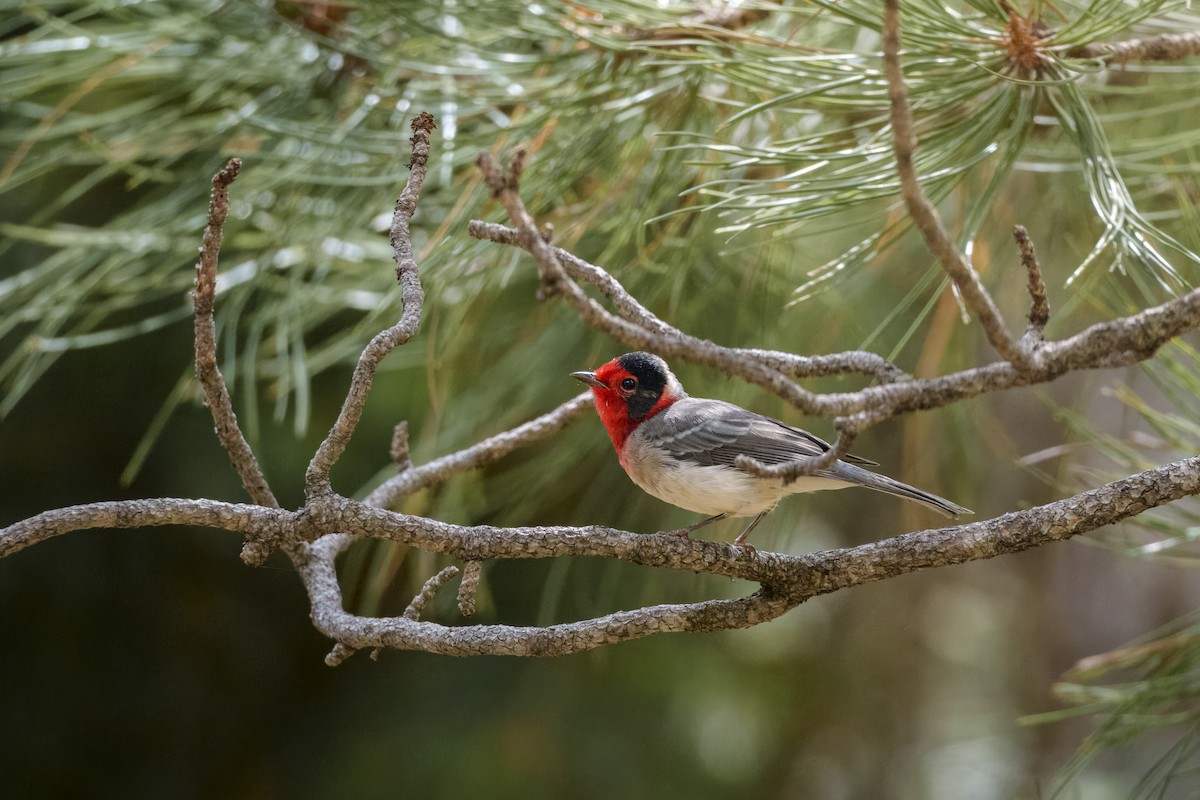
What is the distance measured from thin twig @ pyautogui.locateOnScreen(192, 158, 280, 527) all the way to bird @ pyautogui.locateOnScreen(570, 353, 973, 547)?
2.00ft

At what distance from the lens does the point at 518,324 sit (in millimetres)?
2256

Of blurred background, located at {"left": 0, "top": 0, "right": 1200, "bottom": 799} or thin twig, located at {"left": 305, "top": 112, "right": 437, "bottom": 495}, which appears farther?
blurred background, located at {"left": 0, "top": 0, "right": 1200, "bottom": 799}

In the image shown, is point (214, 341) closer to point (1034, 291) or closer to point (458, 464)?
point (458, 464)

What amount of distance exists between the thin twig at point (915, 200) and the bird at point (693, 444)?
73 cm

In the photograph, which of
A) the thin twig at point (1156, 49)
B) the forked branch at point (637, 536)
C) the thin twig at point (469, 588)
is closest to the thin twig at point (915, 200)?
the forked branch at point (637, 536)

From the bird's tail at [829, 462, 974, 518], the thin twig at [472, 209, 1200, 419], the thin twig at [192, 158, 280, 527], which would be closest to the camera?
the thin twig at [472, 209, 1200, 419]

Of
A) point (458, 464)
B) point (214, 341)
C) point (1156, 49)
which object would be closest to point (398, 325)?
point (214, 341)

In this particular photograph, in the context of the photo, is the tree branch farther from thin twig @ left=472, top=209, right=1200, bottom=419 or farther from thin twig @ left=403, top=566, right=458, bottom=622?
thin twig @ left=472, top=209, right=1200, bottom=419

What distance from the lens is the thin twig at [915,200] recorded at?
739 millimetres

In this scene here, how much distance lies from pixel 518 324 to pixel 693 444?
0.65 m

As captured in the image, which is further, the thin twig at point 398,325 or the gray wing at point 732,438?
the gray wing at point 732,438

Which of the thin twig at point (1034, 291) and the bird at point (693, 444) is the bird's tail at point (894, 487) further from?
the thin twig at point (1034, 291)

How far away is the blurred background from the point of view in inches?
64.4

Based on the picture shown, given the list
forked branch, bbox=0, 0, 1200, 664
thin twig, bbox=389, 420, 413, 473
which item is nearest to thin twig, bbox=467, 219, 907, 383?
forked branch, bbox=0, 0, 1200, 664
